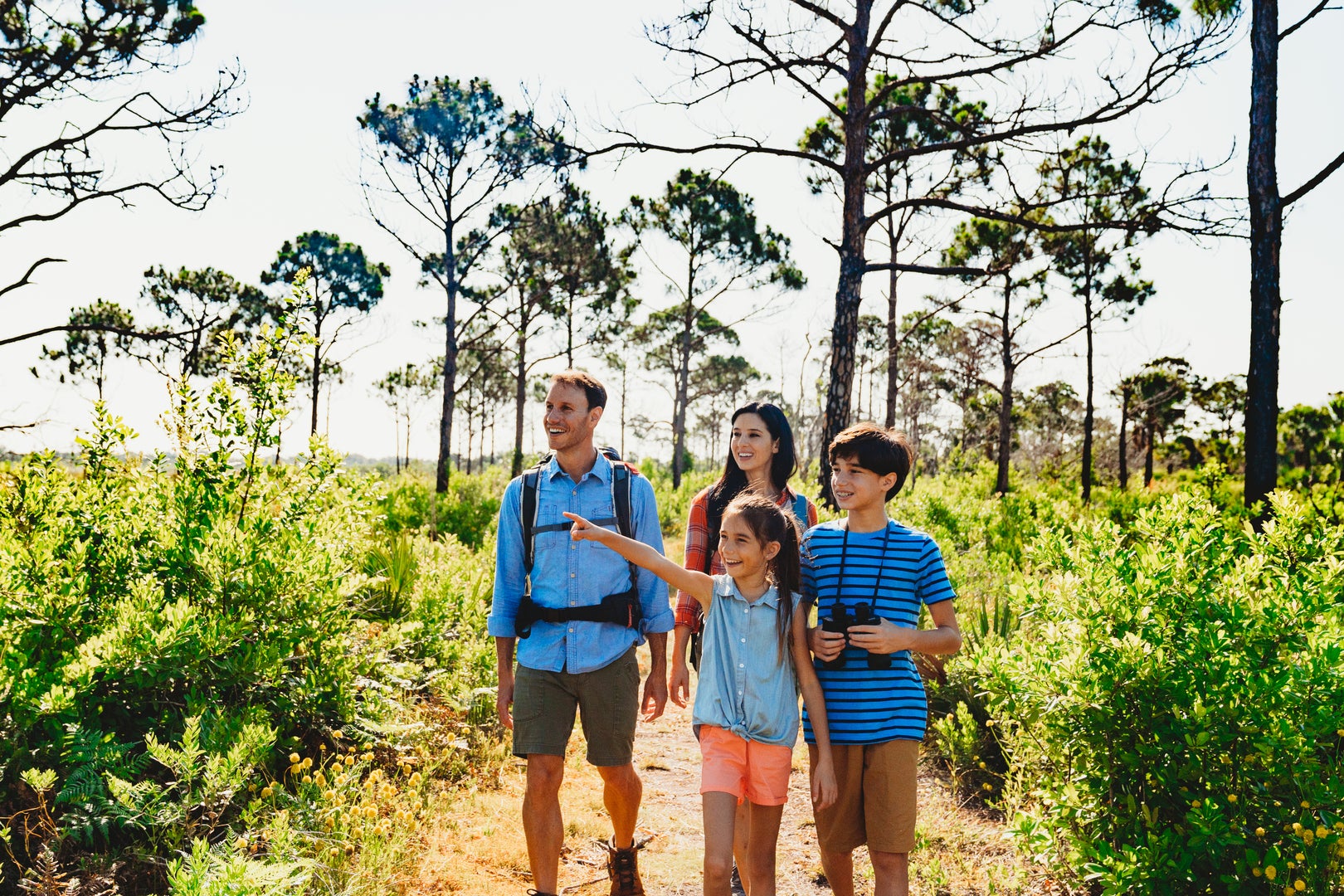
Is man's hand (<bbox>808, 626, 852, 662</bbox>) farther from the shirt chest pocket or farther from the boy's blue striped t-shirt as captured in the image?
the shirt chest pocket

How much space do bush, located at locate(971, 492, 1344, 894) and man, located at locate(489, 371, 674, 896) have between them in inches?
55.5

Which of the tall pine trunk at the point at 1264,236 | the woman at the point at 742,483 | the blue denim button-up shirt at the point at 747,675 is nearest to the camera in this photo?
the blue denim button-up shirt at the point at 747,675

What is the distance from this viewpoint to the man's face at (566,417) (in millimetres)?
3074

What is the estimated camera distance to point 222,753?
10.5 feet

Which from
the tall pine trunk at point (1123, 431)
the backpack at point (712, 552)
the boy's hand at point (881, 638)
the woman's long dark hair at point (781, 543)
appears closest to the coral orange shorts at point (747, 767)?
the woman's long dark hair at point (781, 543)

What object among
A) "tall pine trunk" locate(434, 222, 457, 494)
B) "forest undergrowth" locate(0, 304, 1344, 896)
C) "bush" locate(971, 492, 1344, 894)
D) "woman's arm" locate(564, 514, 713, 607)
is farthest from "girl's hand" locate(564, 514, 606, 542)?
"tall pine trunk" locate(434, 222, 457, 494)

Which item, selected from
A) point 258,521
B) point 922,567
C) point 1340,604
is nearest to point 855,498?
point 922,567

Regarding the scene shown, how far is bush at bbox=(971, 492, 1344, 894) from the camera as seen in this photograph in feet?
8.25

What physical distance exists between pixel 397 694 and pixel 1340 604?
4290mm

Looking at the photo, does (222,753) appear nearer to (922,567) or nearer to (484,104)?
(922,567)

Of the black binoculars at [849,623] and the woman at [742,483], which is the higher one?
the woman at [742,483]

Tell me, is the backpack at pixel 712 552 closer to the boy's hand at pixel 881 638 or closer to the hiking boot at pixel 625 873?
the hiking boot at pixel 625 873

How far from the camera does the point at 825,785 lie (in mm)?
2459

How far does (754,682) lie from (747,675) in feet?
0.09
